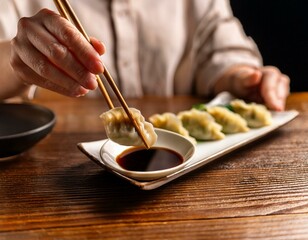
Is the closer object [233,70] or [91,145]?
[91,145]

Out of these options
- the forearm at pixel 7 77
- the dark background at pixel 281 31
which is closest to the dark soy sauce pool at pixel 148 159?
the forearm at pixel 7 77

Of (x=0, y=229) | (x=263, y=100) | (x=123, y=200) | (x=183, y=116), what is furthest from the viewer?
(x=263, y=100)

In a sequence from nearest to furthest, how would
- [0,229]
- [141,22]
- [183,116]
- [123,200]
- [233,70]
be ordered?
[0,229] < [123,200] < [183,116] < [233,70] < [141,22]

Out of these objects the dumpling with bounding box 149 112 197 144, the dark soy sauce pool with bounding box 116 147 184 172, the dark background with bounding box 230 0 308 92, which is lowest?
the dark background with bounding box 230 0 308 92

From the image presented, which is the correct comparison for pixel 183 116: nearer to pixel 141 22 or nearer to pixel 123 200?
pixel 123 200

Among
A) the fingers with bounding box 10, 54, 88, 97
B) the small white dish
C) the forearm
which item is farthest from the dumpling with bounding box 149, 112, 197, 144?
the forearm

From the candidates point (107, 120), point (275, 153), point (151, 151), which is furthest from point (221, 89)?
point (107, 120)

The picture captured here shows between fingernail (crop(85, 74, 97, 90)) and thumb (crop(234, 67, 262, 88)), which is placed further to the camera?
thumb (crop(234, 67, 262, 88))

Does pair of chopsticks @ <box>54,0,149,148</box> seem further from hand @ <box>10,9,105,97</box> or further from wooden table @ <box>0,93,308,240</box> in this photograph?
wooden table @ <box>0,93,308,240</box>
